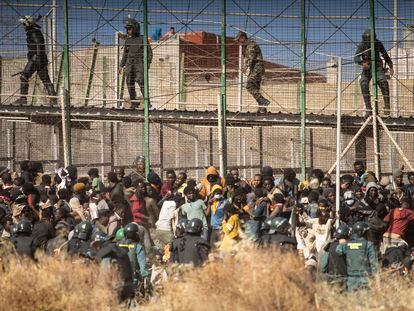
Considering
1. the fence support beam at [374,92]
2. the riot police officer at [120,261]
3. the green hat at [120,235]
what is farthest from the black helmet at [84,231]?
the fence support beam at [374,92]

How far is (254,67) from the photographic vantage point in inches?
1013

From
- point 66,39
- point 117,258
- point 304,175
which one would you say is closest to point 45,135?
point 66,39

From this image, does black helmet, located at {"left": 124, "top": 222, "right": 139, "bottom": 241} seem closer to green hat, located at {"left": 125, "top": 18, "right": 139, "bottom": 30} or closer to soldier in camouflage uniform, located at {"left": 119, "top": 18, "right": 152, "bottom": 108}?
soldier in camouflage uniform, located at {"left": 119, "top": 18, "right": 152, "bottom": 108}

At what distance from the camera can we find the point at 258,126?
27.0 meters

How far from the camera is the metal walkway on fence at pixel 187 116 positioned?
85.2ft

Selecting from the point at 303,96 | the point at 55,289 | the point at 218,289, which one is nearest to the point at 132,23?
the point at 303,96

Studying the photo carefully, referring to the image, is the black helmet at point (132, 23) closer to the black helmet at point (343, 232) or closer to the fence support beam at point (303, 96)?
the fence support beam at point (303, 96)

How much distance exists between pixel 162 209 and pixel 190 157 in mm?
7277

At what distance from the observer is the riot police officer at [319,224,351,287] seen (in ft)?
55.9

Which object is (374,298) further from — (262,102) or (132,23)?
(132,23)

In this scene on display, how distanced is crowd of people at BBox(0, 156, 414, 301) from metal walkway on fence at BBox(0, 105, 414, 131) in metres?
1.51

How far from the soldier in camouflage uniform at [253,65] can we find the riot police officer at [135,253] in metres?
8.22

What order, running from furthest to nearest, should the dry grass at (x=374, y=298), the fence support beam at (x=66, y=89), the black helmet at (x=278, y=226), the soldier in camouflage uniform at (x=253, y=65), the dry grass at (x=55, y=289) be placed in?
the soldier in camouflage uniform at (x=253, y=65) < the fence support beam at (x=66, y=89) < the black helmet at (x=278, y=226) < the dry grass at (x=55, y=289) < the dry grass at (x=374, y=298)

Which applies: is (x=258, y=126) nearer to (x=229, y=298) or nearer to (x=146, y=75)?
(x=146, y=75)
